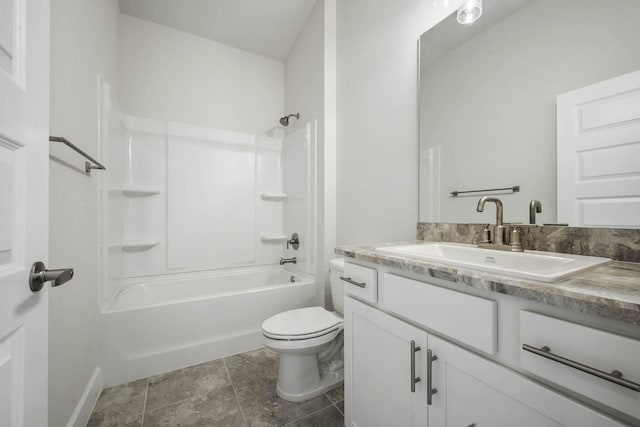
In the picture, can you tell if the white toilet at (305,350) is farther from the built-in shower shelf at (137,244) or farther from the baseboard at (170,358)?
the built-in shower shelf at (137,244)

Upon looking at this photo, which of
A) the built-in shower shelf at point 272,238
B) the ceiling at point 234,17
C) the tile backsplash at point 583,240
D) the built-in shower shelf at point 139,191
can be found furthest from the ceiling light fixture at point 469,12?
the built-in shower shelf at point 139,191

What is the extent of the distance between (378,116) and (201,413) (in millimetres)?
2022

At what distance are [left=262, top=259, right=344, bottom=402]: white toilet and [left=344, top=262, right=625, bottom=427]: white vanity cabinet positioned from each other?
317mm

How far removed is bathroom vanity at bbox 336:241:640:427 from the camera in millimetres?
466

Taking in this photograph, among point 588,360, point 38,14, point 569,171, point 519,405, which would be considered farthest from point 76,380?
point 569,171

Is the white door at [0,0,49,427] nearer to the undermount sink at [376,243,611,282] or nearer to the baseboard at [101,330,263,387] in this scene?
the undermount sink at [376,243,611,282]

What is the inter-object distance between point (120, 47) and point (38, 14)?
212 cm

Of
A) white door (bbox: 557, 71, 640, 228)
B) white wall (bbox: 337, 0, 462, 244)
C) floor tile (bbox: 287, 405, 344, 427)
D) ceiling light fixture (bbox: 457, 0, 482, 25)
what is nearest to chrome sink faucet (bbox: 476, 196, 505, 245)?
white door (bbox: 557, 71, 640, 228)

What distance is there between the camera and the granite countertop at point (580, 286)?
0.45 metres

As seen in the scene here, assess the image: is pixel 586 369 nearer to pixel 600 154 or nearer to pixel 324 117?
pixel 600 154

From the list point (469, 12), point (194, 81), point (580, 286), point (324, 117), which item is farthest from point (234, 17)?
point (580, 286)

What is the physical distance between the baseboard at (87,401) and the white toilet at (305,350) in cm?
88

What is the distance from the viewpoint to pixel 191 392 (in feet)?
5.04

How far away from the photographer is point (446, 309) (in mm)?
737
